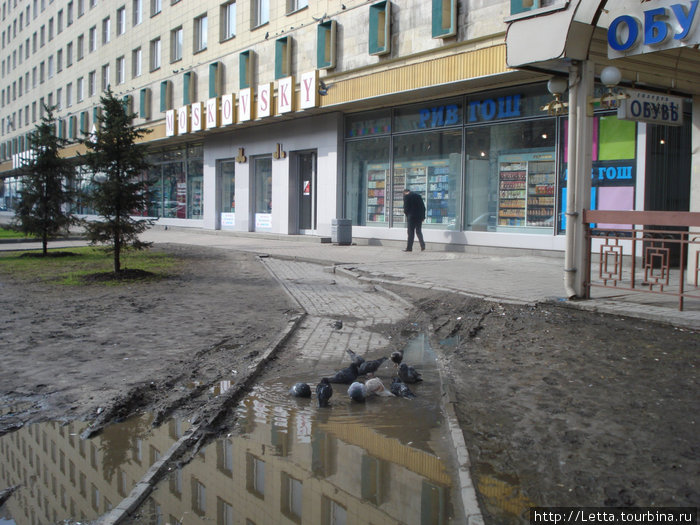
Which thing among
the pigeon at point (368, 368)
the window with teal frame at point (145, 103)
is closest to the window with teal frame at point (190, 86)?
the window with teal frame at point (145, 103)

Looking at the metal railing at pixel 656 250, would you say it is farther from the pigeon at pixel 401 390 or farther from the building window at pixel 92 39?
the building window at pixel 92 39

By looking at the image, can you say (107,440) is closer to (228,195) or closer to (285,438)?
(285,438)

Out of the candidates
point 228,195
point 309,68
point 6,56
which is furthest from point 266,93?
point 6,56

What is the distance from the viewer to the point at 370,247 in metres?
20.2

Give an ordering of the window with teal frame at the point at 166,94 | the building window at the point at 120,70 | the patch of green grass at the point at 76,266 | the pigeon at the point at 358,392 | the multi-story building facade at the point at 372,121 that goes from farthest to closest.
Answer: the building window at the point at 120,70 → the window with teal frame at the point at 166,94 → the multi-story building facade at the point at 372,121 → the patch of green grass at the point at 76,266 → the pigeon at the point at 358,392

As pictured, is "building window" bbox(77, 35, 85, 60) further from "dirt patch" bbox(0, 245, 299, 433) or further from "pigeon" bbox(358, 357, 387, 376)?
"pigeon" bbox(358, 357, 387, 376)

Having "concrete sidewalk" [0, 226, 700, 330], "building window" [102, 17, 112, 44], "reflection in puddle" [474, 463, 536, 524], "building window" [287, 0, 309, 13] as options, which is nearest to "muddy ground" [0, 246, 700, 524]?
"reflection in puddle" [474, 463, 536, 524]

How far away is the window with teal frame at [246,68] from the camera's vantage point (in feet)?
84.3

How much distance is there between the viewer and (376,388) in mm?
5234

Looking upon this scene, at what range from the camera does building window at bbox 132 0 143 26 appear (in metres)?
35.3

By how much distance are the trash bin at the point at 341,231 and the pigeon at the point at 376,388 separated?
1579 cm

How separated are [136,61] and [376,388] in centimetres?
3494

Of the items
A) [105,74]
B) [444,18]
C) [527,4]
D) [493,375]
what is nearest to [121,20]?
[105,74]

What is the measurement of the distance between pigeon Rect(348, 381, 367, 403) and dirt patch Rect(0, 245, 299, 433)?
1.13m
